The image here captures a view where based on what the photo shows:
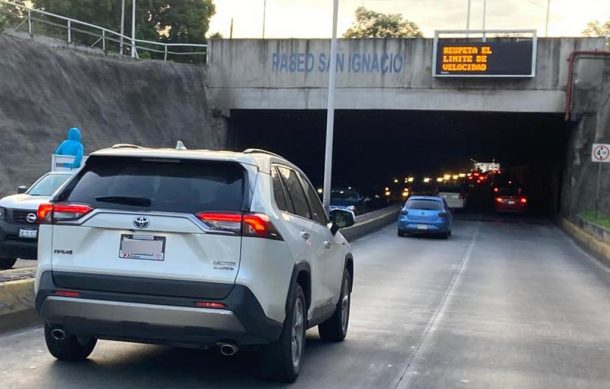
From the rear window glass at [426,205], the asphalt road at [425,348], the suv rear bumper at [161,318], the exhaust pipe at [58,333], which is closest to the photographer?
the suv rear bumper at [161,318]

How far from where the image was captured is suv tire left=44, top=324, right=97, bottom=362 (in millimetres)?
6223

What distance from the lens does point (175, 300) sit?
5.26m

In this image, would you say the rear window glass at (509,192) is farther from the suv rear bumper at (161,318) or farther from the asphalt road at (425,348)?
the suv rear bumper at (161,318)

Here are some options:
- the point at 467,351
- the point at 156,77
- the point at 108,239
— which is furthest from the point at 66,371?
the point at 156,77

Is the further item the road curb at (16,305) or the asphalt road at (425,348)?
the road curb at (16,305)

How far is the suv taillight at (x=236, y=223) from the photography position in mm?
5289

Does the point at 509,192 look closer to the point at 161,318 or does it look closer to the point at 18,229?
the point at 18,229

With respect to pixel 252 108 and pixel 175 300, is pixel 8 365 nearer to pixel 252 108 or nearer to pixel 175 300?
pixel 175 300

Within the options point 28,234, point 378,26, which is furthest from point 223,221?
point 378,26

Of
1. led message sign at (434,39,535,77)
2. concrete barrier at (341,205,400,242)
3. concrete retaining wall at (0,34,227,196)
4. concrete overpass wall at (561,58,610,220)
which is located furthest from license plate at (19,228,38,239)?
concrete overpass wall at (561,58,610,220)

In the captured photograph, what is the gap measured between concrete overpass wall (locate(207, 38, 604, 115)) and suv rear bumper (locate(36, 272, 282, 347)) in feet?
91.6

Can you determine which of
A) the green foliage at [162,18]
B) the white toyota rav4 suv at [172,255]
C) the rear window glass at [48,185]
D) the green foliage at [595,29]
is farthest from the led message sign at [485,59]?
the green foliage at [595,29]

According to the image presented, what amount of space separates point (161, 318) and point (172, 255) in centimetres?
45

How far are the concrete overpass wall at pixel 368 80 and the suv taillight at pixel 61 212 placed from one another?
27.7 metres
